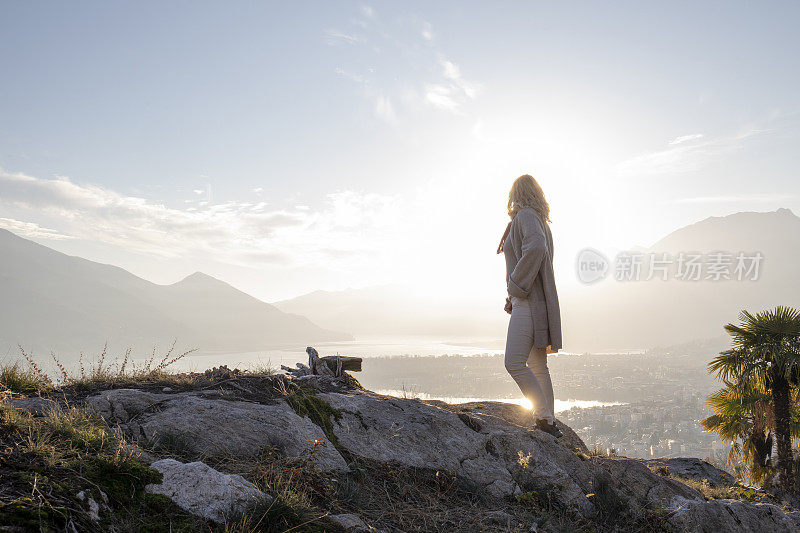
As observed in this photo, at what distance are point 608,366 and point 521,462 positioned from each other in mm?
71114

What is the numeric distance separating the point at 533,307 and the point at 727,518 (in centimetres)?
257

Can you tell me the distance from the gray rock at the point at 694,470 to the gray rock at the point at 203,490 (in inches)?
293

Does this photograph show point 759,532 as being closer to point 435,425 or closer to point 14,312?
point 435,425

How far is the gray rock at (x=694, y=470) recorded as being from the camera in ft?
23.9

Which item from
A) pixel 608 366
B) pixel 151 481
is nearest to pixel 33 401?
pixel 151 481

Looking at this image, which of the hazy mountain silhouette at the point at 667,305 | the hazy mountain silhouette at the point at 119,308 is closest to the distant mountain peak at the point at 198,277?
the hazy mountain silhouette at the point at 119,308

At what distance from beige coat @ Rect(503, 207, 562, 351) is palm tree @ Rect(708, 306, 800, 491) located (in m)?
7.23

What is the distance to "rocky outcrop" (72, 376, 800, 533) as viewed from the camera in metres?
3.22

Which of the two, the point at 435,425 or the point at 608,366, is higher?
the point at 435,425

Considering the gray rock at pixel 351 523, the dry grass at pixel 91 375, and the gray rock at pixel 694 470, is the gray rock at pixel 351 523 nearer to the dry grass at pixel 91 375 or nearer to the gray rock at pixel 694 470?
the dry grass at pixel 91 375

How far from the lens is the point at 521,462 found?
4.08m

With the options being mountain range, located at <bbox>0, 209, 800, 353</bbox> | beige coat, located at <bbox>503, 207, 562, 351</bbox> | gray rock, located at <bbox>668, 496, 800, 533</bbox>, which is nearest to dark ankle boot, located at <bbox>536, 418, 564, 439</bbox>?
beige coat, located at <bbox>503, 207, 562, 351</bbox>

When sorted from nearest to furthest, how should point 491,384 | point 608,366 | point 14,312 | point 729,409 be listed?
point 729,409 < point 491,384 < point 608,366 < point 14,312

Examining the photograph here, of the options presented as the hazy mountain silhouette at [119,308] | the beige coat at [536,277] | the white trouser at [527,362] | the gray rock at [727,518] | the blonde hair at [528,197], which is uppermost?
the blonde hair at [528,197]
